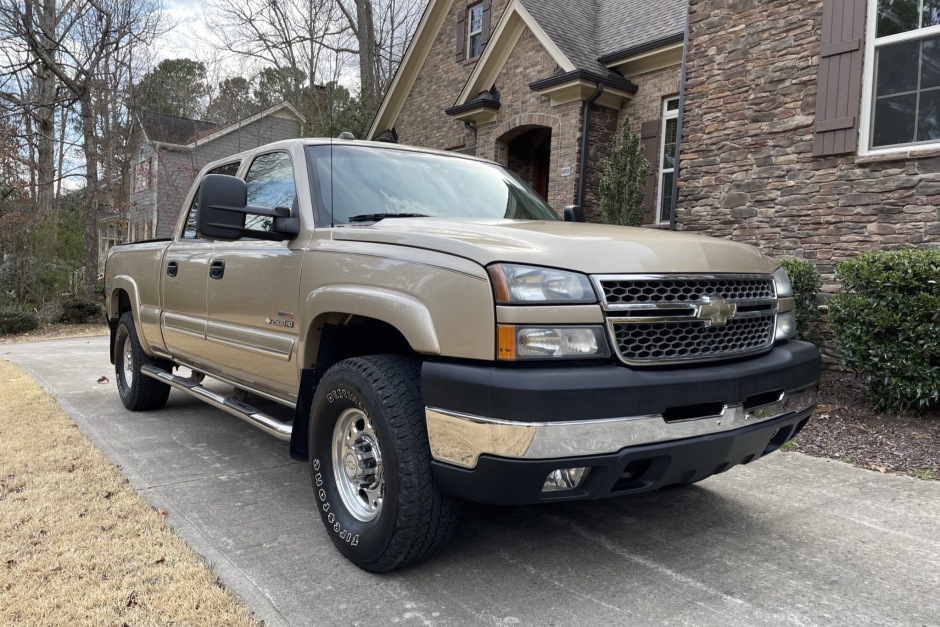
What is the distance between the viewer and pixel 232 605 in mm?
2531

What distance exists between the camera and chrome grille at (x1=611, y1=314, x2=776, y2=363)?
8.19ft

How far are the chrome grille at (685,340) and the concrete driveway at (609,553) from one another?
945 mm

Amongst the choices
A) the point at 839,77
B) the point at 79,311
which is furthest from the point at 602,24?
the point at 79,311

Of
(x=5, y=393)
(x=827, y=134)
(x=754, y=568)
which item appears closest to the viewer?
(x=754, y=568)

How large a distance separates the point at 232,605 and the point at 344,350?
1.26m

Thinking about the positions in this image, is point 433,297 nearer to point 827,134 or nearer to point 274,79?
point 827,134

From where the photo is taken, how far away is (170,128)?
2708 cm

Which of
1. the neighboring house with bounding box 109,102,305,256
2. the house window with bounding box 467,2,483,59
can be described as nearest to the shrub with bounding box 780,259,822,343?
the house window with bounding box 467,2,483,59

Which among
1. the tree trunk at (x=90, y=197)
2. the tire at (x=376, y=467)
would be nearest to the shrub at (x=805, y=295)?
the tire at (x=376, y=467)

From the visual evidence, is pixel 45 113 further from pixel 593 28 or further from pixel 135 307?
pixel 135 307

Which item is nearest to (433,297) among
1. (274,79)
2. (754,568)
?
(754,568)

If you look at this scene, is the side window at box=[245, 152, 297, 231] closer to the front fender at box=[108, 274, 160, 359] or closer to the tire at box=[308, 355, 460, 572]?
the tire at box=[308, 355, 460, 572]

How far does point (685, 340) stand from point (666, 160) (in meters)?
9.99

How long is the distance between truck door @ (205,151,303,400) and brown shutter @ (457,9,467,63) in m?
13.0
